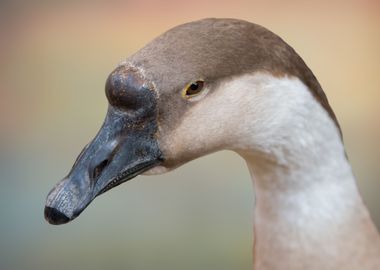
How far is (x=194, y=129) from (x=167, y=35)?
11 cm

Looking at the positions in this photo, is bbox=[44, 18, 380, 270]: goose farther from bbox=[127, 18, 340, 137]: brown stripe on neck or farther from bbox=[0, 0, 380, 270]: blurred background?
bbox=[0, 0, 380, 270]: blurred background

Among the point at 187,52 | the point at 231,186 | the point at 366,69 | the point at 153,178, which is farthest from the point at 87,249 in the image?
the point at 187,52

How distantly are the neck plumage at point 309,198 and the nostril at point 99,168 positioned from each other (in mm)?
169

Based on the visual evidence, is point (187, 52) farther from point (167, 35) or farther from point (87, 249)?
point (87, 249)

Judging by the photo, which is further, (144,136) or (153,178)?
(153,178)

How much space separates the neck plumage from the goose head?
5cm

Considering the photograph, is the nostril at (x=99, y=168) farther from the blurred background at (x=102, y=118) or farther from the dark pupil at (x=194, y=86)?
the blurred background at (x=102, y=118)

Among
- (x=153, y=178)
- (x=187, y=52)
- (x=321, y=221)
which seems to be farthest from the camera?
(x=153, y=178)

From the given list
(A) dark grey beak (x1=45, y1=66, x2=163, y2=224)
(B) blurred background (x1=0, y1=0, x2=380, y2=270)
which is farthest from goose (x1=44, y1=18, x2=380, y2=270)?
(B) blurred background (x1=0, y1=0, x2=380, y2=270)

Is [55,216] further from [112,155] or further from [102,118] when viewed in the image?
[102,118]

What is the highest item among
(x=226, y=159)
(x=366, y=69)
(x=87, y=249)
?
(x=366, y=69)

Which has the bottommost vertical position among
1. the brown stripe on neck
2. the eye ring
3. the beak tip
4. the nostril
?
the beak tip

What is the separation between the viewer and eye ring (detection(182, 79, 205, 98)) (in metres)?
0.74

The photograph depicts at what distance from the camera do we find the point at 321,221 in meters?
0.87
